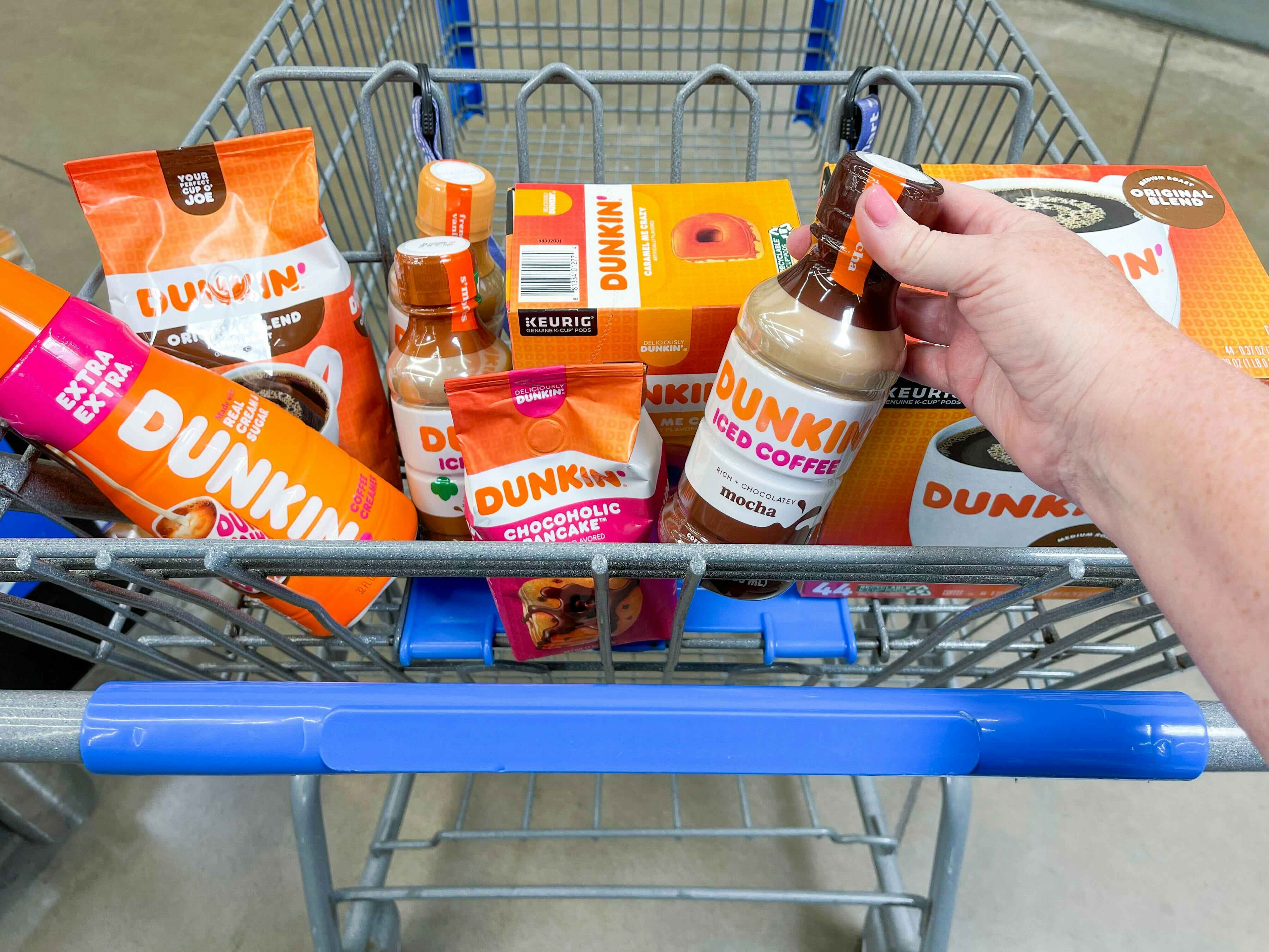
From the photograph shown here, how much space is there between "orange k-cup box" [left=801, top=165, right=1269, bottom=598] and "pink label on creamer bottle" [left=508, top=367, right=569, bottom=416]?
223 mm

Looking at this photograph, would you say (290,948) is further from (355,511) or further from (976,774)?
(976,774)

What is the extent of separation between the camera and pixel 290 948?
958 millimetres

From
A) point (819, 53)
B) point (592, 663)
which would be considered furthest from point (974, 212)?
point (819, 53)

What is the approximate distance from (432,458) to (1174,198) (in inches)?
22.4

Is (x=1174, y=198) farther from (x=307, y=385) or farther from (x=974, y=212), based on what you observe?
(x=307, y=385)

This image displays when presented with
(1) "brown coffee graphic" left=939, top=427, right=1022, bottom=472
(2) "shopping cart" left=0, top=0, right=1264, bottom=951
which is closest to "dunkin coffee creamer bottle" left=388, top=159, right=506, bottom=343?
(2) "shopping cart" left=0, top=0, right=1264, bottom=951

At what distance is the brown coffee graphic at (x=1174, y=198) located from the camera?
0.53 meters

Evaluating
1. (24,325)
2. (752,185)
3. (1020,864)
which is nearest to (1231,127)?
(1020,864)

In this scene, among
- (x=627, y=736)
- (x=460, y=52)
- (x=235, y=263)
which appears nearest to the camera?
(x=627, y=736)

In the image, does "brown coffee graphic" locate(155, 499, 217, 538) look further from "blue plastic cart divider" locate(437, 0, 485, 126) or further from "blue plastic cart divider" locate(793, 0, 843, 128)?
"blue plastic cart divider" locate(793, 0, 843, 128)

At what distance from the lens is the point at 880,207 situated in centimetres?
41

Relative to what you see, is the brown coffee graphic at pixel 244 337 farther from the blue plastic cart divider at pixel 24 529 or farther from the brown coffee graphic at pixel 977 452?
the brown coffee graphic at pixel 977 452

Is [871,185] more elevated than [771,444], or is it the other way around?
[871,185]

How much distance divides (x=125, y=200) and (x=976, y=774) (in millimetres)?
696
